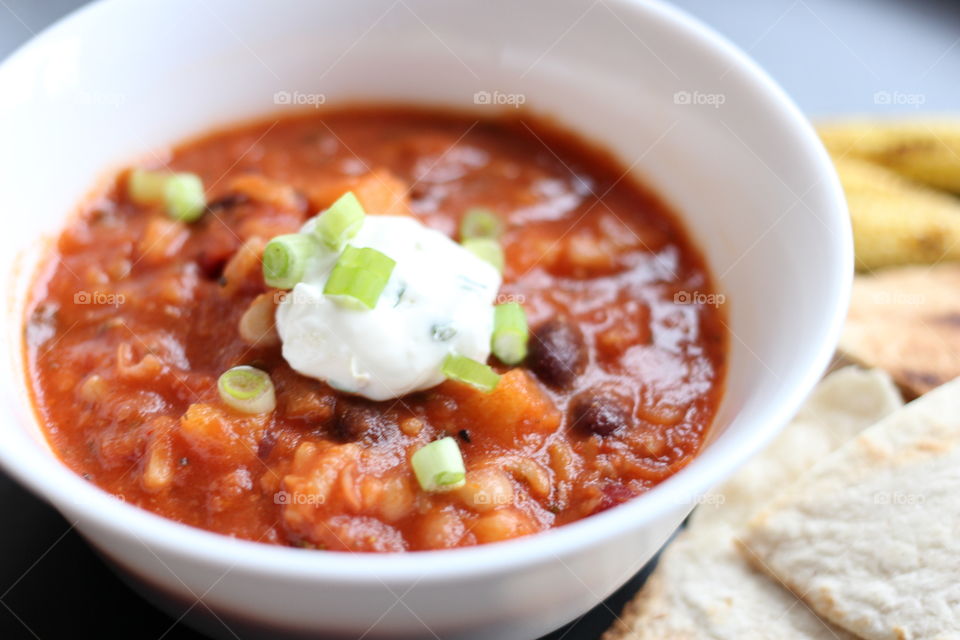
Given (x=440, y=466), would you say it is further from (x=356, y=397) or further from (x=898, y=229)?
(x=898, y=229)

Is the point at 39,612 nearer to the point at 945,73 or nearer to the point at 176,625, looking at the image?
the point at 176,625

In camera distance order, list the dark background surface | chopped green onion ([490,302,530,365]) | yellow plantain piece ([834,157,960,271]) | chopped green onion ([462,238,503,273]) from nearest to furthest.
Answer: chopped green onion ([490,302,530,365]) → chopped green onion ([462,238,503,273]) → yellow plantain piece ([834,157,960,271]) → the dark background surface

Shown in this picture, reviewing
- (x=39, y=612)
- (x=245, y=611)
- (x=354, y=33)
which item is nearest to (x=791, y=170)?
(x=354, y=33)

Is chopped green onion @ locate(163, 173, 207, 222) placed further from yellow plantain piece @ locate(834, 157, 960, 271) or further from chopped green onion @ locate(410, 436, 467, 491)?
yellow plantain piece @ locate(834, 157, 960, 271)

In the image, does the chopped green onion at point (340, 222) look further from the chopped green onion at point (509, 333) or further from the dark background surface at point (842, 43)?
the dark background surface at point (842, 43)

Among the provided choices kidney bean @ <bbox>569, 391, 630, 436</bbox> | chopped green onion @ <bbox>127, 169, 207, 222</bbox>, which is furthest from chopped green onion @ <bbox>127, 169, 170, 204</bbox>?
kidney bean @ <bbox>569, 391, 630, 436</bbox>

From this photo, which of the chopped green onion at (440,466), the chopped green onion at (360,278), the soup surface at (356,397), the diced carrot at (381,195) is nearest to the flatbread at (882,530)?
the soup surface at (356,397)
